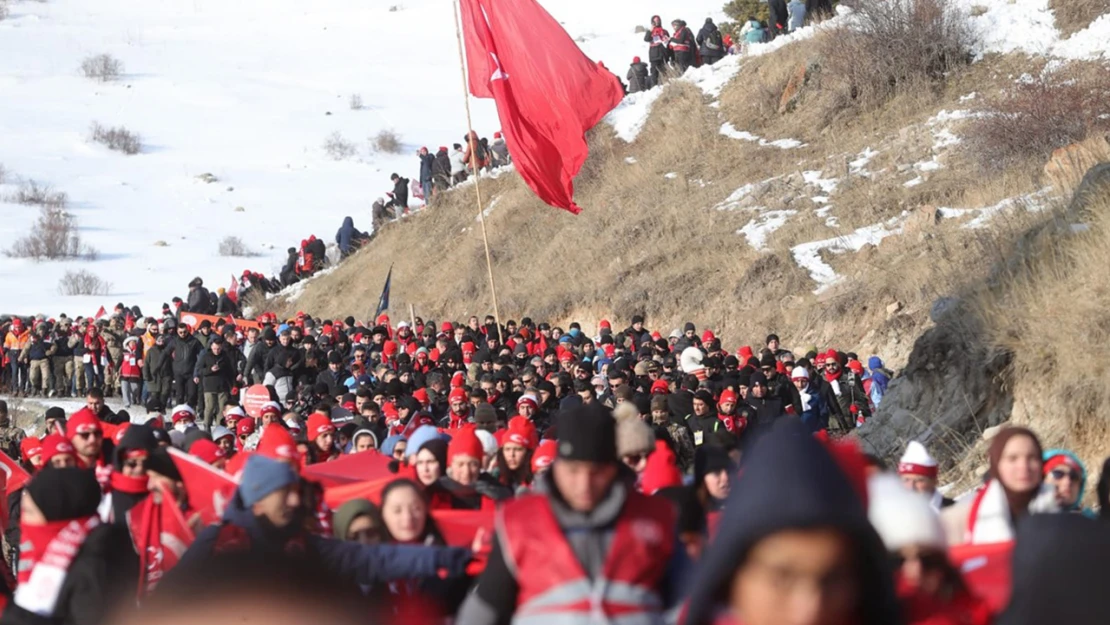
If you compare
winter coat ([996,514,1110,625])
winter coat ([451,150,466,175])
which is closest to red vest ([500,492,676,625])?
winter coat ([996,514,1110,625])

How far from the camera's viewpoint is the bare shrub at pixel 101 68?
2835 inches

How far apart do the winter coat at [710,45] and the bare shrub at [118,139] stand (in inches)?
1202

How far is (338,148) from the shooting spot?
6481cm

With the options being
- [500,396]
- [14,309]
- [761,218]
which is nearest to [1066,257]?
[500,396]

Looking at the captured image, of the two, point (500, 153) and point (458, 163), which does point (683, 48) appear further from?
point (458, 163)

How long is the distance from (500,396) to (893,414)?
4.04 m

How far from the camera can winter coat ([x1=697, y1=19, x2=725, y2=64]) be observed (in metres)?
40.8

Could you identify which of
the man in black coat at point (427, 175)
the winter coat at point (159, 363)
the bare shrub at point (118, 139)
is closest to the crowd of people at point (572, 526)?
the winter coat at point (159, 363)

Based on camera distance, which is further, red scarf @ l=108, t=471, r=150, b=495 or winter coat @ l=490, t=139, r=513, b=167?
winter coat @ l=490, t=139, r=513, b=167

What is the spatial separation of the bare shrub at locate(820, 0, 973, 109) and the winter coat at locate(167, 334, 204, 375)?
1591 cm

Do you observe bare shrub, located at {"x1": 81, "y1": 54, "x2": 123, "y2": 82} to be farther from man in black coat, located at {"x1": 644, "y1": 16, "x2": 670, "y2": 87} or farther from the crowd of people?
the crowd of people

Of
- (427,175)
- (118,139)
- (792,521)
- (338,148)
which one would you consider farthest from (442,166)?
(792,521)

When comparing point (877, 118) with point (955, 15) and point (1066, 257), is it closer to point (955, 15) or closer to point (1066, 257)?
point (955, 15)

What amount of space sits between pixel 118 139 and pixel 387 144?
425 inches
